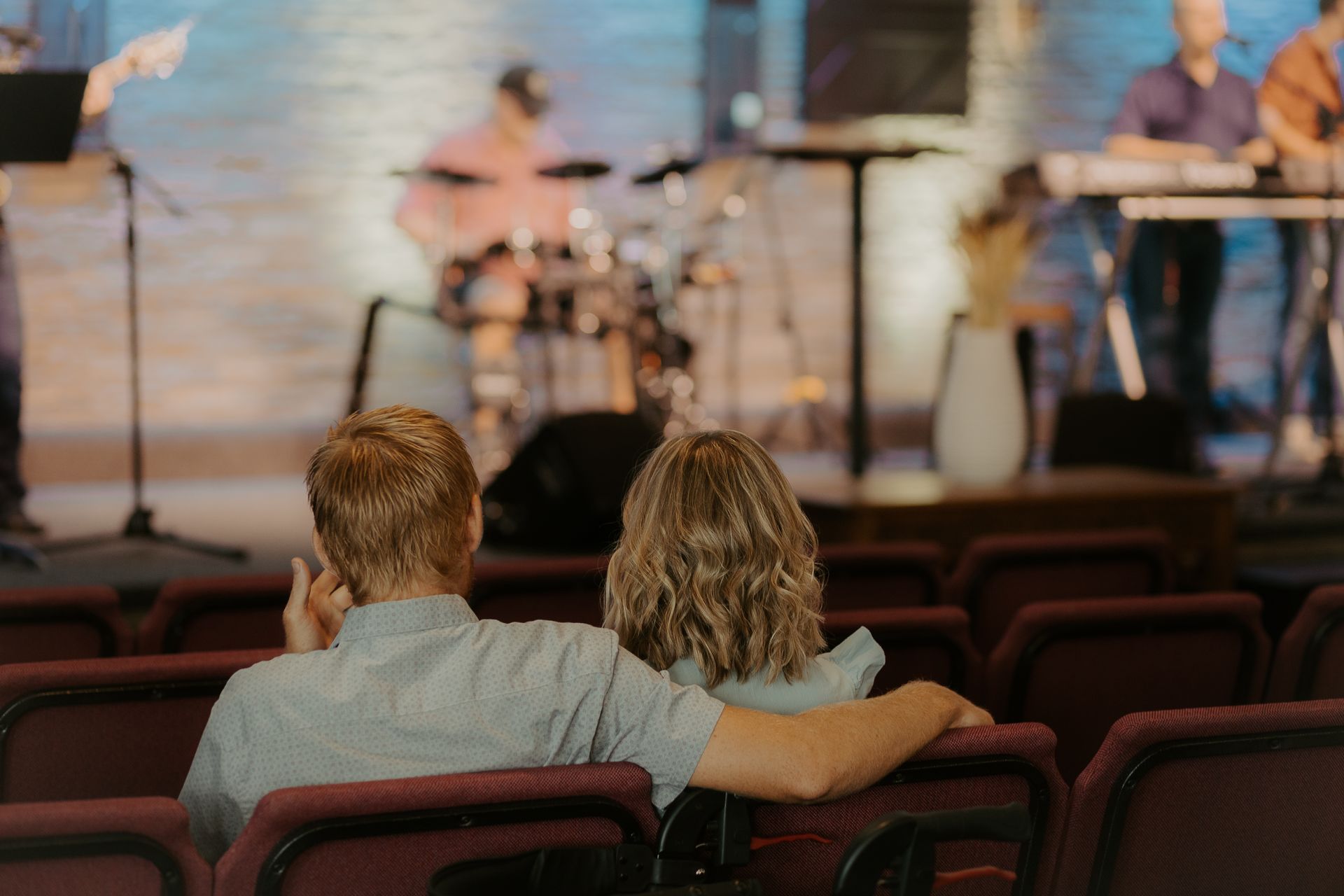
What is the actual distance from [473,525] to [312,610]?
1.05 ft

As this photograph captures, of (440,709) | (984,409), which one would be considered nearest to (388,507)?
(440,709)

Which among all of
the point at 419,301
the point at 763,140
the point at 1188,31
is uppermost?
the point at 1188,31

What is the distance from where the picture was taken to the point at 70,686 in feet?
5.31

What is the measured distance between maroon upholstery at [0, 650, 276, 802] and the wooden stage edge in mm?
2045

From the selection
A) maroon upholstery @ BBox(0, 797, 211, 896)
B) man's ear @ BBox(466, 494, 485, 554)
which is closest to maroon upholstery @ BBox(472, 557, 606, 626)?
man's ear @ BBox(466, 494, 485, 554)

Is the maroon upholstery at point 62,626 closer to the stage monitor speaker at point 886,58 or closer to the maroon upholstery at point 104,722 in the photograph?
the maroon upholstery at point 104,722

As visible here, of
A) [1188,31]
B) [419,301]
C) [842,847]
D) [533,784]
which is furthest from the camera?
[1188,31]

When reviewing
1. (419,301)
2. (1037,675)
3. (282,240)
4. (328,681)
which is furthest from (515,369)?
(328,681)

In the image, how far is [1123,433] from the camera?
461 cm

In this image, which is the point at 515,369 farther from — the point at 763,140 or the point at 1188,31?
the point at 1188,31

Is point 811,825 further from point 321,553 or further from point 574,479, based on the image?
point 574,479

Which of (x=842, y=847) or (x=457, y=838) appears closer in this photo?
(x=457, y=838)

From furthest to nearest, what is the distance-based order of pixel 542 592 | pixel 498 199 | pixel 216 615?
pixel 498 199, pixel 542 592, pixel 216 615

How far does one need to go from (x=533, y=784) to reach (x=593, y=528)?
3.16 metres
